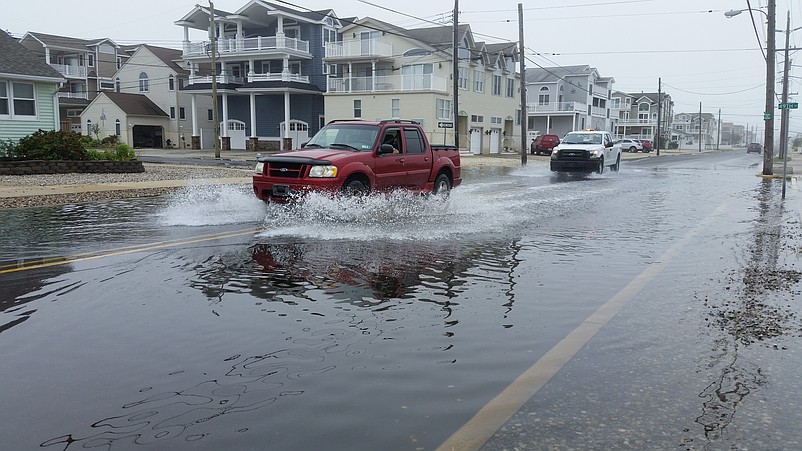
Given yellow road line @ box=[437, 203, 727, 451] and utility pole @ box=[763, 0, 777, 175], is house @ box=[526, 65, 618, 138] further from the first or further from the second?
yellow road line @ box=[437, 203, 727, 451]

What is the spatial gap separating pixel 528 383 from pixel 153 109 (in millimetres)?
61634

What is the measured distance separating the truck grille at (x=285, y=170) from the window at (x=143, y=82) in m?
56.3

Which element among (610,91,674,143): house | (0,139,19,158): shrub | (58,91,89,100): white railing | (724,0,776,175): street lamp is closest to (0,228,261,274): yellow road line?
(0,139,19,158): shrub

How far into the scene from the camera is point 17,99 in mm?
27234

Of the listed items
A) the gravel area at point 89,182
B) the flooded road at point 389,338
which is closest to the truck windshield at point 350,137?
the flooded road at point 389,338

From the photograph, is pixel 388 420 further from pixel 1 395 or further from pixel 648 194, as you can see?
pixel 648 194

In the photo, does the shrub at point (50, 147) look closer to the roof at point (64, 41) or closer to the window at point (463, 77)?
the window at point (463, 77)

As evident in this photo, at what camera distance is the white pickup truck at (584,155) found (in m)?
28.7

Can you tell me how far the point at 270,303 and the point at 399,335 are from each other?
150 cm

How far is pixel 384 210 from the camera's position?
12.6 m

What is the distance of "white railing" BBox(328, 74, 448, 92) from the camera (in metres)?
48.6

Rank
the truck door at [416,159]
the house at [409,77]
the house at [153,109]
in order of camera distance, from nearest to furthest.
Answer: the truck door at [416,159] → the house at [409,77] → the house at [153,109]

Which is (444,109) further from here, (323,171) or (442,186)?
(323,171)

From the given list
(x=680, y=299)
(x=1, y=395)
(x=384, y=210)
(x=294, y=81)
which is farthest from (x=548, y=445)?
(x=294, y=81)
